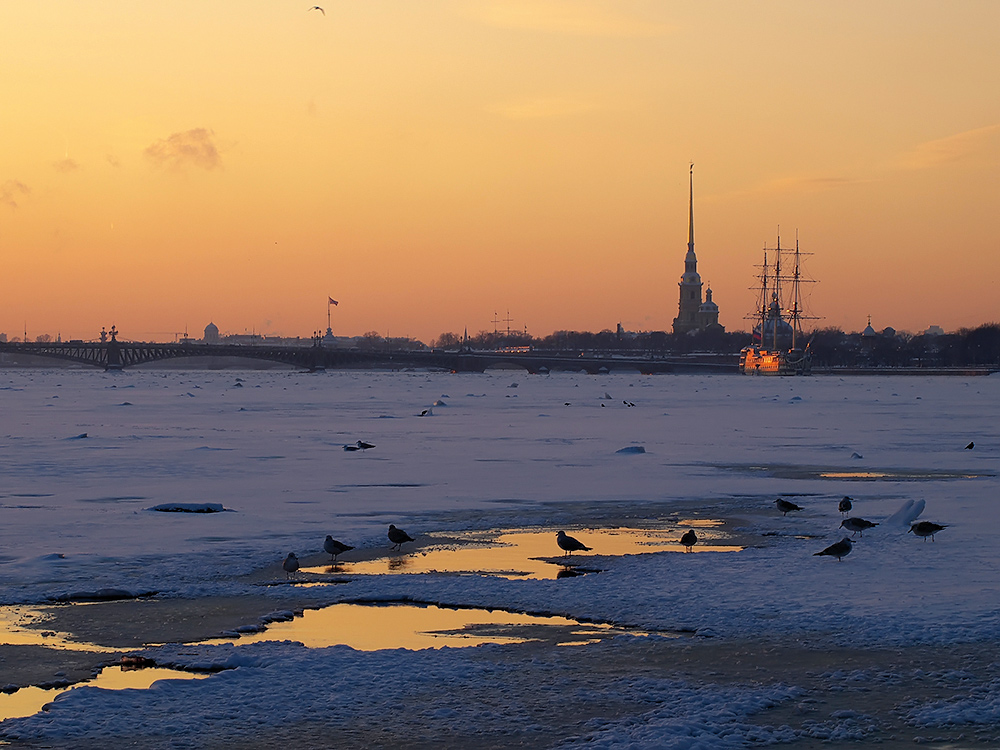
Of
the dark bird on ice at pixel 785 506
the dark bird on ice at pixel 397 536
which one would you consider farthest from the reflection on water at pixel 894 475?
the dark bird on ice at pixel 397 536

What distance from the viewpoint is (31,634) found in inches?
364

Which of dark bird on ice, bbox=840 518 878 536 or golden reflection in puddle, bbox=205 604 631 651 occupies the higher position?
dark bird on ice, bbox=840 518 878 536

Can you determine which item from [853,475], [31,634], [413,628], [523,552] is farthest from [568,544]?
[853,475]

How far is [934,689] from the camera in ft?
25.7

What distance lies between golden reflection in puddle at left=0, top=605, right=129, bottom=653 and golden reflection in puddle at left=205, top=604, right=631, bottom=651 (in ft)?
3.31

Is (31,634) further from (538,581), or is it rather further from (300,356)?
(300,356)

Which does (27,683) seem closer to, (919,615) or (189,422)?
(919,615)

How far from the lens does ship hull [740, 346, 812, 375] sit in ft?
561

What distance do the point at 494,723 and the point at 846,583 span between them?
5.43 metres

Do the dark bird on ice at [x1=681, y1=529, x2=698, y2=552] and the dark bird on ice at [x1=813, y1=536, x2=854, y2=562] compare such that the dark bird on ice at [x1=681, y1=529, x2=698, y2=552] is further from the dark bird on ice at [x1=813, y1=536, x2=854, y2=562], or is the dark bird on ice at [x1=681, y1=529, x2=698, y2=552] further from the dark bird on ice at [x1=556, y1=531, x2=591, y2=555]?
the dark bird on ice at [x1=813, y1=536, x2=854, y2=562]

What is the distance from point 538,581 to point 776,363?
164 metres

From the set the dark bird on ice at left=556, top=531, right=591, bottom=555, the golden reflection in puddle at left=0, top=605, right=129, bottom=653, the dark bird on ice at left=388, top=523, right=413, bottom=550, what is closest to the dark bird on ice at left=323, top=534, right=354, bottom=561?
the dark bird on ice at left=388, top=523, right=413, bottom=550

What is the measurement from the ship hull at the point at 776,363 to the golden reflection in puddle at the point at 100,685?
166596 millimetres

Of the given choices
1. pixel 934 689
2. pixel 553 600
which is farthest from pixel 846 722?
pixel 553 600
